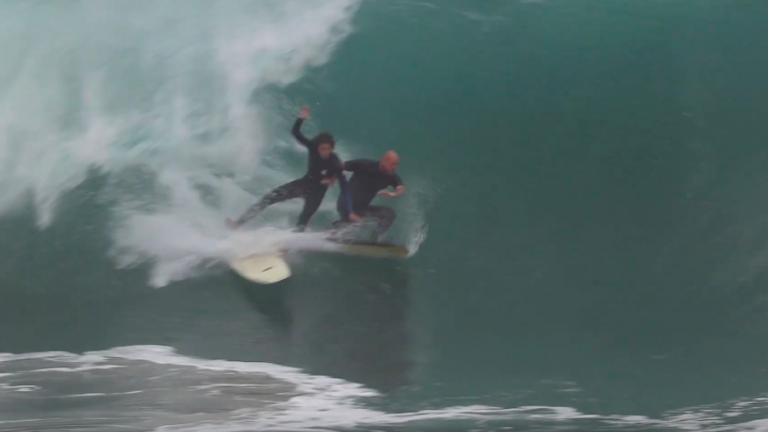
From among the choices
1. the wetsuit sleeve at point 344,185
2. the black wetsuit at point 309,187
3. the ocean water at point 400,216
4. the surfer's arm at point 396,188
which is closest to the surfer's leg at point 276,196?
the black wetsuit at point 309,187

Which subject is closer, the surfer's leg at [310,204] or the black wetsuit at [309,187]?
the black wetsuit at [309,187]

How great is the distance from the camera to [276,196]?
20.1 ft

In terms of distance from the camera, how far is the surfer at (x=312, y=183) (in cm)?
594

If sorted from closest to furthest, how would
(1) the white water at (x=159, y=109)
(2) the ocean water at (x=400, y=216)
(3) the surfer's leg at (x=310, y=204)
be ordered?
1. (2) the ocean water at (x=400, y=216)
2. (3) the surfer's leg at (x=310, y=204)
3. (1) the white water at (x=159, y=109)

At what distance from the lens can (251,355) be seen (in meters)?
5.48

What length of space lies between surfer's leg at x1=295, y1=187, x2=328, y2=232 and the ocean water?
11 centimetres

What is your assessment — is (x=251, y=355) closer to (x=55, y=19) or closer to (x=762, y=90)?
(x=55, y=19)

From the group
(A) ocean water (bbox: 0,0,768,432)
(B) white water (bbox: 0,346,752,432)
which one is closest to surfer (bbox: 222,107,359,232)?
(A) ocean water (bbox: 0,0,768,432)

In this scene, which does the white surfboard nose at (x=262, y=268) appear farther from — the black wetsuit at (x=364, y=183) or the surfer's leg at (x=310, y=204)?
the black wetsuit at (x=364, y=183)

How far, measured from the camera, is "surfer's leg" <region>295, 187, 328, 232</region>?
6.10 meters

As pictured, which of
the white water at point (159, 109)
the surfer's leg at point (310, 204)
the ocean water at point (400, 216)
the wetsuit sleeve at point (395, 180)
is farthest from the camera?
the white water at point (159, 109)

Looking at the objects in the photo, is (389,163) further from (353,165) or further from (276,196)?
(276,196)

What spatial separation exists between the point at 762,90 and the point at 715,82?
39cm

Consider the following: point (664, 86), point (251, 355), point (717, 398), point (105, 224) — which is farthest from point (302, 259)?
point (664, 86)
